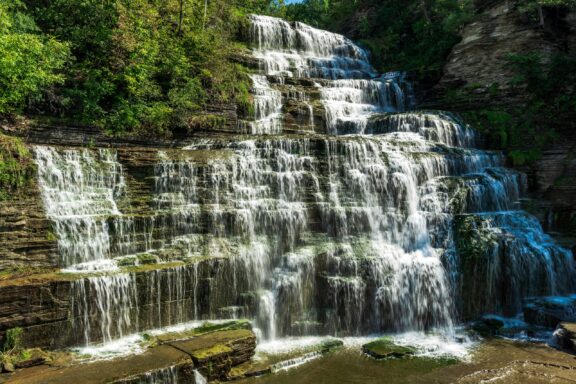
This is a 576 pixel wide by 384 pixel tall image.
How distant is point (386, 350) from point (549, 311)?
4820 millimetres

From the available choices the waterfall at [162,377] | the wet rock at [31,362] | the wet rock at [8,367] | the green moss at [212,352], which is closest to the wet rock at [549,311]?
the green moss at [212,352]

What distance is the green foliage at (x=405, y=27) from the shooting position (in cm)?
2458

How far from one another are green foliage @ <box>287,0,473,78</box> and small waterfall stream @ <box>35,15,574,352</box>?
12657mm

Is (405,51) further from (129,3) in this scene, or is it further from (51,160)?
(51,160)

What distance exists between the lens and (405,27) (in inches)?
1213

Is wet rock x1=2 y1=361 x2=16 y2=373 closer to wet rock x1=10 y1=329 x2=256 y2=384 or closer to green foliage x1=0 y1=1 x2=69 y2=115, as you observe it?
wet rock x1=10 y1=329 x2=256 y2=384

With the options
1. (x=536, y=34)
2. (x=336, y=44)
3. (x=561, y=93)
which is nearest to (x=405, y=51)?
(x=336, y=44)

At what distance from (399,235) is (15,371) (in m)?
9.83

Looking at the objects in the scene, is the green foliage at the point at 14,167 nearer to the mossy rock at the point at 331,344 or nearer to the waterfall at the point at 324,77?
the mossy rock at the point at 331,344

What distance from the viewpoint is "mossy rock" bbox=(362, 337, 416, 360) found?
8.98 metres

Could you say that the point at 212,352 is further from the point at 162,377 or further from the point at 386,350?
the point at 386,350

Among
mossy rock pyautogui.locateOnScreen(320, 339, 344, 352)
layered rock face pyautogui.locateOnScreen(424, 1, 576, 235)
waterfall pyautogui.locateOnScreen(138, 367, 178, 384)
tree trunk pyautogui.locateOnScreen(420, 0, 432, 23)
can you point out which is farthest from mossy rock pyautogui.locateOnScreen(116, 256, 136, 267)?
tree trunk pyautogui.locateOnScreen(420, 0, 432, 23)

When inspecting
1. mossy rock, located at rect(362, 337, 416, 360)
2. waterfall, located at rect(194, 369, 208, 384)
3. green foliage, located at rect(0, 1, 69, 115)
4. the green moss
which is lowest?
mossy rock, located at rect(362, 337, 416, 360)

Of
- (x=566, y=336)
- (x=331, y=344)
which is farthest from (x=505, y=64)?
(x=331, y=344)
